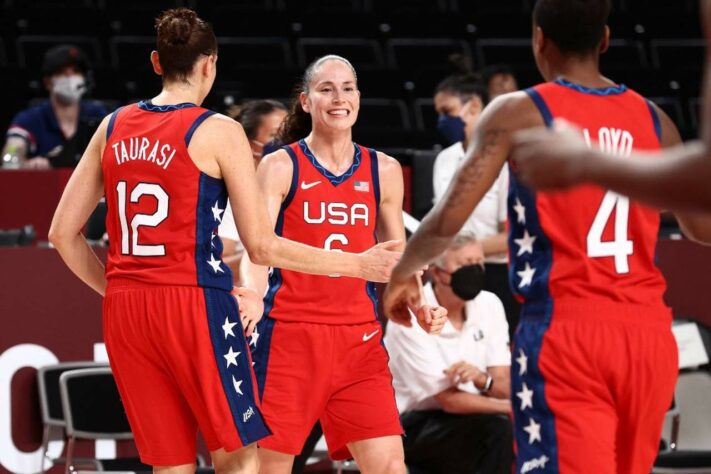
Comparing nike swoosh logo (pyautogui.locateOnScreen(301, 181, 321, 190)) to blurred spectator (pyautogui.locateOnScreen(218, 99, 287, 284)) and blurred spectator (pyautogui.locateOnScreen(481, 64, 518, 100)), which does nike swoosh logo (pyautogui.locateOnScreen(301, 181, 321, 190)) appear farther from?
blurred spectator (pyautogui.locateOnScreen(481, 64, 518, 100))

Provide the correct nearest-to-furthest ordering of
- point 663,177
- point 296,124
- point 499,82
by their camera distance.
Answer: point 663,177
point 296,124
point 499,82

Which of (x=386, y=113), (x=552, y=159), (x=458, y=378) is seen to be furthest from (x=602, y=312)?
(x=386, y=113)

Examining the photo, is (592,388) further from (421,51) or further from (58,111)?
(421,51)

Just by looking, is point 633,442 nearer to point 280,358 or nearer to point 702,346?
point 280,358

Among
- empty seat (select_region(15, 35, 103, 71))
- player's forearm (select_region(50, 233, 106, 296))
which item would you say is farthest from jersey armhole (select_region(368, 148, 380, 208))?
empty seat (select_region(15, 35, 103, 71))

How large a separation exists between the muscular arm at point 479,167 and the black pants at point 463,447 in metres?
3.10

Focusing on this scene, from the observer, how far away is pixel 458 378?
6426mm

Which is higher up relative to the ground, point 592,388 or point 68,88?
point 68,88

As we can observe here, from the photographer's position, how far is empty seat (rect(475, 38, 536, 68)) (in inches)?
500

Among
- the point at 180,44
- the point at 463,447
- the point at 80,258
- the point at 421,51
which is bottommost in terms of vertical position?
the point at 463,447

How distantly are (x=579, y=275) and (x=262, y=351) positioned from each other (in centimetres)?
202

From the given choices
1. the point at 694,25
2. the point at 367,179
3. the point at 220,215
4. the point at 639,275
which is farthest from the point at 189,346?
the point at 694,25

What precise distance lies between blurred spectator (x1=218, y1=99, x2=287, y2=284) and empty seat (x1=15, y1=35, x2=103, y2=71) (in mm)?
5138

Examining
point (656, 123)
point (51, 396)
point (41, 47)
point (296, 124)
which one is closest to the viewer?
point (656, 123)
